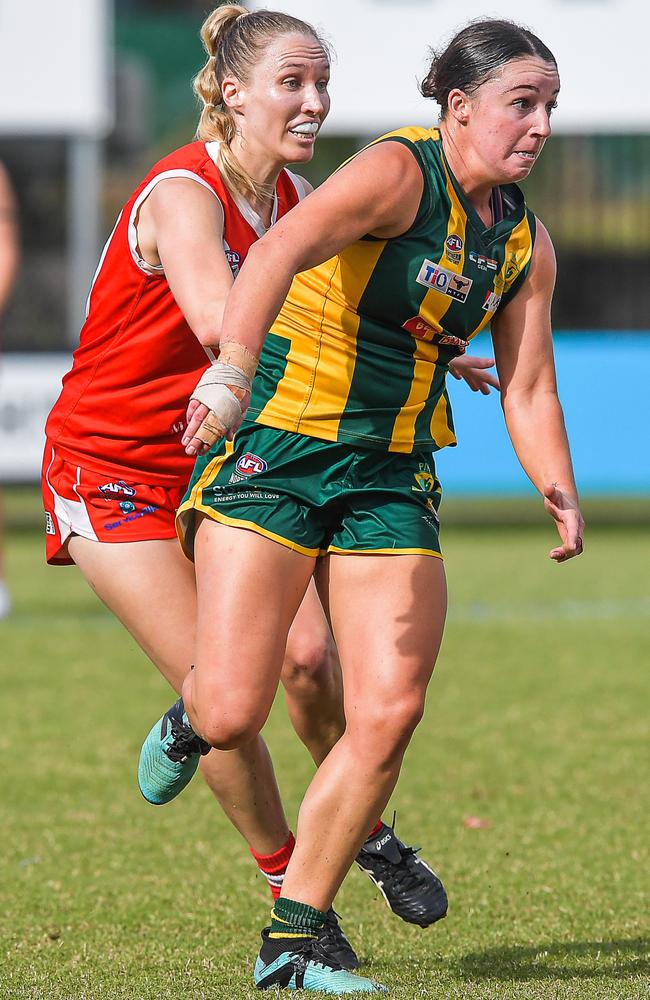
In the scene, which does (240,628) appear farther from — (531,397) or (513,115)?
(513,115)

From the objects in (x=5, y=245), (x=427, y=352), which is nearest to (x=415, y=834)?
(x=427, y=352)

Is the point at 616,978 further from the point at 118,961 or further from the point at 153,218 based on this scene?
the point at 153,218

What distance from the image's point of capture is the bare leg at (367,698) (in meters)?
3.75

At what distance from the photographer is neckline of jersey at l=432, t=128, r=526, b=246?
379cm

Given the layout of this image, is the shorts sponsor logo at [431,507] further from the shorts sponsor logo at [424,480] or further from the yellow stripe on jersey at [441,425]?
the yellow stripe on jersey at [441,425]

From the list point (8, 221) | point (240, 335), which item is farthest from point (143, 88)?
point (240, 335)

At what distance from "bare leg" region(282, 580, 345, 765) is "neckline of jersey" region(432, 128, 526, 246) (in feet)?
3.57

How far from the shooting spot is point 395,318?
3834 mm

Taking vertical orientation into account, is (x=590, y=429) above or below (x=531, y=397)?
below

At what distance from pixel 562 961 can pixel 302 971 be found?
0.73 metres

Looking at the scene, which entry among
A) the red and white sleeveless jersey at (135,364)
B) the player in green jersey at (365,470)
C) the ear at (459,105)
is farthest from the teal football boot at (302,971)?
the ear at (459,105)

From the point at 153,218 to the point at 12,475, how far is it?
33.2 ft

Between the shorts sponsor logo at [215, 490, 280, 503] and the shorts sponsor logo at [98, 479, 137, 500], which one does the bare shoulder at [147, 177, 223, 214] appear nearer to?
the shorts sponsor logo at [215, 490, 280, 503]

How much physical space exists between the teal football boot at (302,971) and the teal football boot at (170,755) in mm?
541
